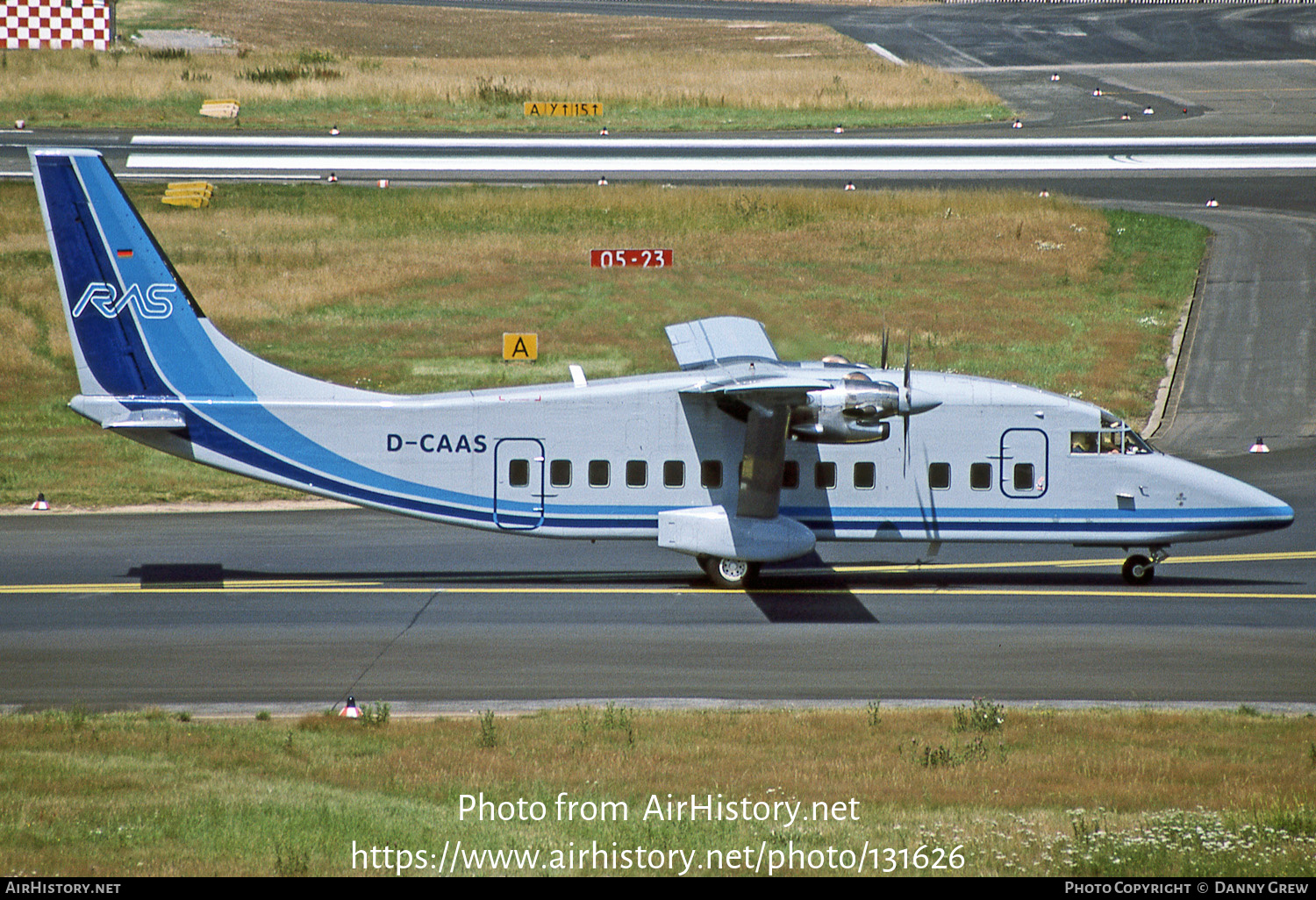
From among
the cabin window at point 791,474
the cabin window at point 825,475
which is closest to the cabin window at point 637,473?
the cabin window at point 791,474

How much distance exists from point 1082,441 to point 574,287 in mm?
25123

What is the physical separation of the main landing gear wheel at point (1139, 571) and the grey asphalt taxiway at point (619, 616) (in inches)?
11.3

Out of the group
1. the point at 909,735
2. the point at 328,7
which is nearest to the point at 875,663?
the point at 909,735

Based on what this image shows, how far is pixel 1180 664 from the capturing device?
72.9 feet

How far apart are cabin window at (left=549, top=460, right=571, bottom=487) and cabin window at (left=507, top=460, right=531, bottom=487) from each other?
0.43m

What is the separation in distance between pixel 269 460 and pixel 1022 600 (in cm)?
1421

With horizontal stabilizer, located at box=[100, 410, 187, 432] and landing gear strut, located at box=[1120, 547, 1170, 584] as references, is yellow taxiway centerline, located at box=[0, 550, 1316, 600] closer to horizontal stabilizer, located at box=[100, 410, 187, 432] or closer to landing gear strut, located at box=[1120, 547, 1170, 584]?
landing gear strut, located at box=[1120, 547, 1170, 584]

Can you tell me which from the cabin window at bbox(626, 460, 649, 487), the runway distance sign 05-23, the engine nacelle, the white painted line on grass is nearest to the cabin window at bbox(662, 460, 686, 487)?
the cabin window at bbox(626, 460, 649, 487)

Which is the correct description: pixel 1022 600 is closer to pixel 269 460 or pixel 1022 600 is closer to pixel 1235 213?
pixel 269 460

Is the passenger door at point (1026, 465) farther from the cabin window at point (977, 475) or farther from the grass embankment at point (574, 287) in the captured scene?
the grass embankment at point (574, 287)

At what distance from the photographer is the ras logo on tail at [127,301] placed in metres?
25.1

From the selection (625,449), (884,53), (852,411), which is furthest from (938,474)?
(884,53)

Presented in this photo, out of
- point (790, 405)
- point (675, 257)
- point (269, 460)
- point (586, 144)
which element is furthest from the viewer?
point (586, 144)

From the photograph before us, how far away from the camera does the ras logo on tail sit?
25.1 metres
